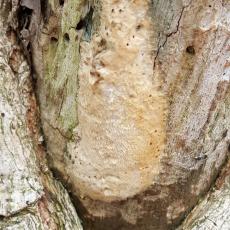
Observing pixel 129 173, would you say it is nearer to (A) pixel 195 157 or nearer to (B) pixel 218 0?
(A) pixel 195 157

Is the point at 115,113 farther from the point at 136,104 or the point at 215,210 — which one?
the point at 215,210

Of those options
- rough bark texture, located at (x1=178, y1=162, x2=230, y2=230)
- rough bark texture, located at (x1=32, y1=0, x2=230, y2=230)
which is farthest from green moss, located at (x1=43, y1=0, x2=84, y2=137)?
rough bark texture, located at (x1=178, y1=162, x2=230, y2=230)

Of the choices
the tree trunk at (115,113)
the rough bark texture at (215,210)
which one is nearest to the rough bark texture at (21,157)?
the tree trunk at (115,113)

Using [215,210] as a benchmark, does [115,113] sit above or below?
above

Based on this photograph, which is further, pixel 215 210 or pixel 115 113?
pixel 215 210

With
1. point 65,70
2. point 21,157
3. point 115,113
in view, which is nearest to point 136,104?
point 115,113
